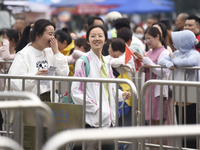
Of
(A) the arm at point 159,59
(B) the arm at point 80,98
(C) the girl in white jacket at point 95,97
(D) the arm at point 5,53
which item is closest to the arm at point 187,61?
(A) the arm at point 159,59

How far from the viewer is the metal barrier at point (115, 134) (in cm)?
269

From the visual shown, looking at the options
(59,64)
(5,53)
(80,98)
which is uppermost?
(5,53)

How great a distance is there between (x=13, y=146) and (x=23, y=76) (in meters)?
2.63

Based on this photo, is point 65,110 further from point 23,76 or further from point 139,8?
point 139,8

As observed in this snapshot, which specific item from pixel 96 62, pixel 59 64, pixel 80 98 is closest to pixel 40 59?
pixel 59 64

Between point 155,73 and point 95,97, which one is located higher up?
point 155,73

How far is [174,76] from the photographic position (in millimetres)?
7453

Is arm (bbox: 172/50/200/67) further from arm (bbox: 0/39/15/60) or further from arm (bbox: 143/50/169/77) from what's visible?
arm (bbox: 0/39/15/60)

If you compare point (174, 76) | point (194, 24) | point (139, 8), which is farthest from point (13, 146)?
point (139, 8)

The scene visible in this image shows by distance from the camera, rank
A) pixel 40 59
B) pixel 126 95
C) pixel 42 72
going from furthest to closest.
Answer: pixel 40 59 → pixel 42 72 → pixel 126 95

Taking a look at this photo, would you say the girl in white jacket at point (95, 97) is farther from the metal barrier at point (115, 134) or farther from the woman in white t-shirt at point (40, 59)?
the metal barrier at point (115, 134)

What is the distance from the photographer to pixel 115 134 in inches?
109

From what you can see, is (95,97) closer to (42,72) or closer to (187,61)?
(42,72)

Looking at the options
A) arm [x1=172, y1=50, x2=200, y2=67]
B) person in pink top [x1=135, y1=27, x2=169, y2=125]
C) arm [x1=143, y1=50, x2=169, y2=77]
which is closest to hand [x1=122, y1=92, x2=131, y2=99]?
person in pink top [x1=135, y1=27, x2=169, y2=125]
